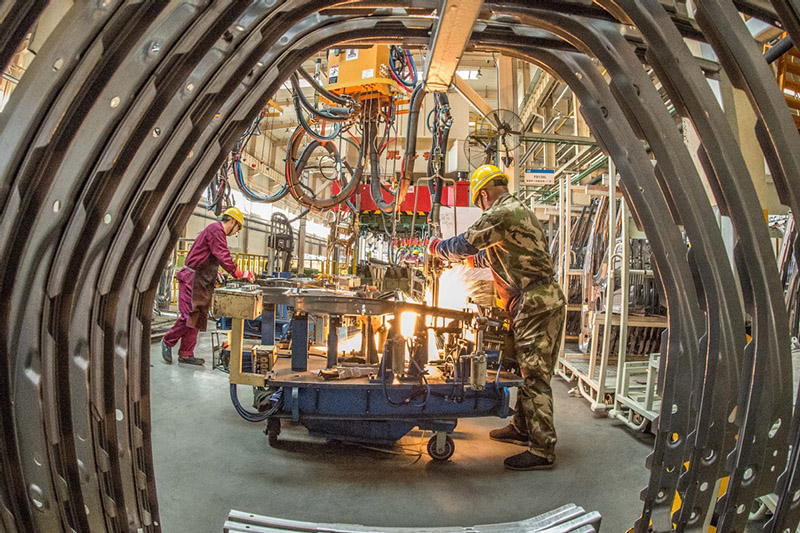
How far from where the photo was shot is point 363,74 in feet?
11.3

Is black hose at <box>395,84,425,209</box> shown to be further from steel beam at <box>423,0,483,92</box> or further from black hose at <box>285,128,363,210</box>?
steel beam at <box>423,0,483,92</box>

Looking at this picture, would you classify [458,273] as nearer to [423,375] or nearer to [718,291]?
[423,375]

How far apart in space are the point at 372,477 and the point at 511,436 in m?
1.37

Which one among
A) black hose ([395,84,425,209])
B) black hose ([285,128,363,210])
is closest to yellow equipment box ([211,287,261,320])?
black hose ([285,128,363,210])

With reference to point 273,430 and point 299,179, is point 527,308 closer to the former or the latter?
point 273,430

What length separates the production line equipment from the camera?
2775mm

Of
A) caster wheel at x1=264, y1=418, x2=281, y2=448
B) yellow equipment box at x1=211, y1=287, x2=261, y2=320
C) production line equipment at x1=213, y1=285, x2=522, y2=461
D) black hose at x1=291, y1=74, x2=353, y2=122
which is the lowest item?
caster wheel at x1=264, y1=418, x2=281, y2=448

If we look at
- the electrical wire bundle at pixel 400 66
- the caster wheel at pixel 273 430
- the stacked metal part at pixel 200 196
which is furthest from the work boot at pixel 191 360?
the electrical wire bundle at pixel 400 66

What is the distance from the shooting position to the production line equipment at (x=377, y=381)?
2775 mm

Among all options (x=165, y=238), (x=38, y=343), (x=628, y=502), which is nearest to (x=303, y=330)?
(x=165, y=238)

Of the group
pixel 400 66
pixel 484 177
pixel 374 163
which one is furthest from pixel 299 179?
pixel 484 177

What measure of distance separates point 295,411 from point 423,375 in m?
0.97

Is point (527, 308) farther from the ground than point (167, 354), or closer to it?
farther from the ground

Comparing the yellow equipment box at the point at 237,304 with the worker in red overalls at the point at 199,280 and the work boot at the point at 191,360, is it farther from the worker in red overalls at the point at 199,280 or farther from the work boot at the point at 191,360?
the work boot at the point at 191,360
